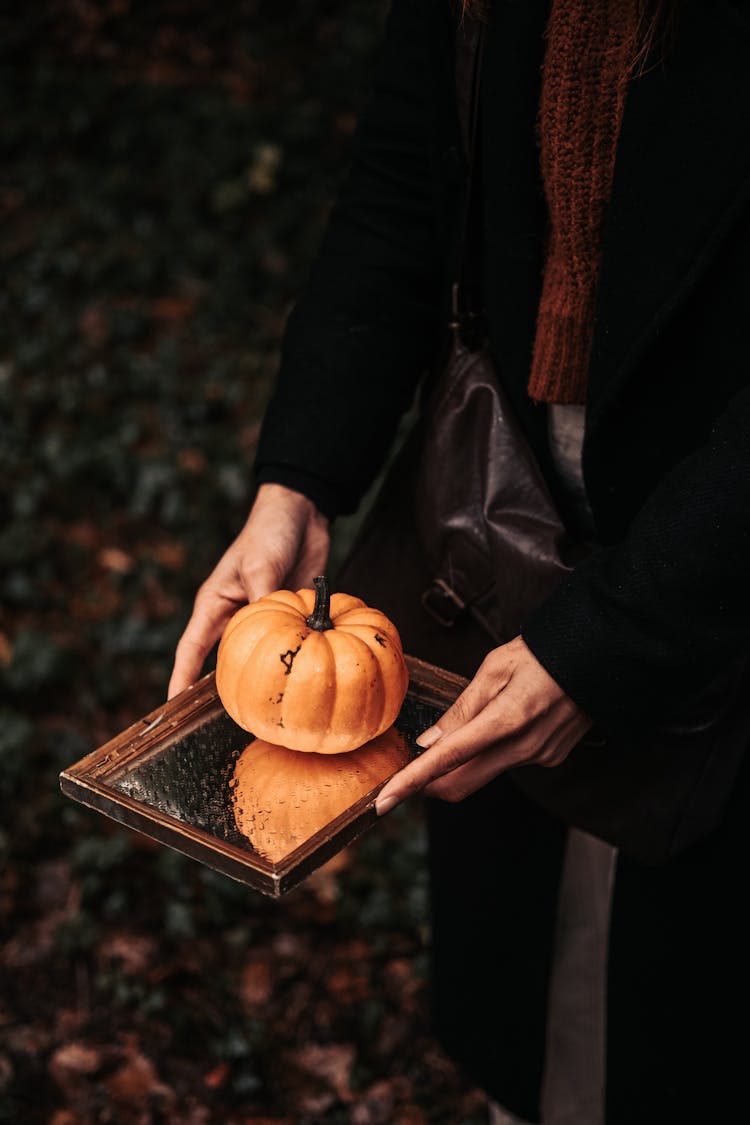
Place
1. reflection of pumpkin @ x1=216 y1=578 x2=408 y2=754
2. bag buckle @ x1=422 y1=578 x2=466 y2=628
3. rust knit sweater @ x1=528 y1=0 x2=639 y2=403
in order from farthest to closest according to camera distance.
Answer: bag buckle @ x1=422 y1=578 x2=466 y2=628 < reflection of pumpkin @ x1=216 y1=578 x2=408 y2=754 < rust knit sweater @ x1=528 y1=0 x2=639 y2=403

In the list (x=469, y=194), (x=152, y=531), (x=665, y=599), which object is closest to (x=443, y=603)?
(x=665, y=599)

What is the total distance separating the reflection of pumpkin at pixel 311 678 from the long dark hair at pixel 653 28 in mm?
784

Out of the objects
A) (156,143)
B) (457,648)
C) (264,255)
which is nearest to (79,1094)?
(457,648)

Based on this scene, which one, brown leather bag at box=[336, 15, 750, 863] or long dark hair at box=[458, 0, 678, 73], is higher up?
long dark hair at box=[458, 0, 678, 73]

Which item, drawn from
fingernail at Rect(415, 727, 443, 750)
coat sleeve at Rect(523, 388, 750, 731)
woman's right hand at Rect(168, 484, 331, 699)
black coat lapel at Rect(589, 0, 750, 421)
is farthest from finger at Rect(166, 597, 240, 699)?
black coat lapel at Rect(589, 0, 750, 421)

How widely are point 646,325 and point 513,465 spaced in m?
0.35

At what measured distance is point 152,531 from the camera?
4.93m

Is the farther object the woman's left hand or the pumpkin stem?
the pumpkin stem

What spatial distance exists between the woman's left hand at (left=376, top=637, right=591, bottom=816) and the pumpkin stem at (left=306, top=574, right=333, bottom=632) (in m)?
0.22

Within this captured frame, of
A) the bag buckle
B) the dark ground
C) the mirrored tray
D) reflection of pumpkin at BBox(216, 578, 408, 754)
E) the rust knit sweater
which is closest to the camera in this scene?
the mirrored tray

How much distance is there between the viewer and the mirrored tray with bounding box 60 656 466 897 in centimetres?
134

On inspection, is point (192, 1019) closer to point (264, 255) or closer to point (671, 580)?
point (671, 580)

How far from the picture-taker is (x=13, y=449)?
16.7ft

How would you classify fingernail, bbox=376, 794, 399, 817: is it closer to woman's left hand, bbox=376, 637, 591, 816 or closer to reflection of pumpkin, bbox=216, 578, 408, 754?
woman's left hand, bbox=376, 637, 591, 816
